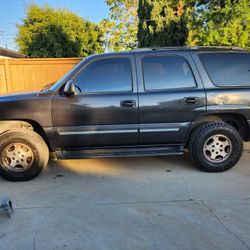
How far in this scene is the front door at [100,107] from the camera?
13.8 ft

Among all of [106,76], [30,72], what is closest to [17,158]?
[106,76]

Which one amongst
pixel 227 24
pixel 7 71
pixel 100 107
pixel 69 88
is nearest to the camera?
pixel 69 88

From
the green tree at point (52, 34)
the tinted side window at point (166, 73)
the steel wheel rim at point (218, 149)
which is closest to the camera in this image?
the tinted side window at point (166, 73)

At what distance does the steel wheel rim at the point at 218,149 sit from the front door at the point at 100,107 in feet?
3.82

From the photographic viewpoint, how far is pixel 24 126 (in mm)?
4434

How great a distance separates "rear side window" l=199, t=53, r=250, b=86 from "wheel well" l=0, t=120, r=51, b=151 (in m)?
2.74

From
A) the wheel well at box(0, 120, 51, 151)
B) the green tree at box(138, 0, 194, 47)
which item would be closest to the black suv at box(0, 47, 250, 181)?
the wheel well at box(0, 120, 51, 151)

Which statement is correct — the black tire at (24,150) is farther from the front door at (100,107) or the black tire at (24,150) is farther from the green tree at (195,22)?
the green tree at (195,22)

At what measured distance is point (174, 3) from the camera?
9844mm

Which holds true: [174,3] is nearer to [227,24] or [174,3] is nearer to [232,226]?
[227,24]

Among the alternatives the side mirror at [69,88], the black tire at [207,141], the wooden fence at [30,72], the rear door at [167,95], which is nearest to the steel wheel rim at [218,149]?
the black tire at [207,141]

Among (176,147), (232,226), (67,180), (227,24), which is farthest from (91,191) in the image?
(227,24)

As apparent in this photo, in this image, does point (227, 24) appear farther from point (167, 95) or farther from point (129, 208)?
point (129, 208)

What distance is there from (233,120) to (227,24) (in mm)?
3879
